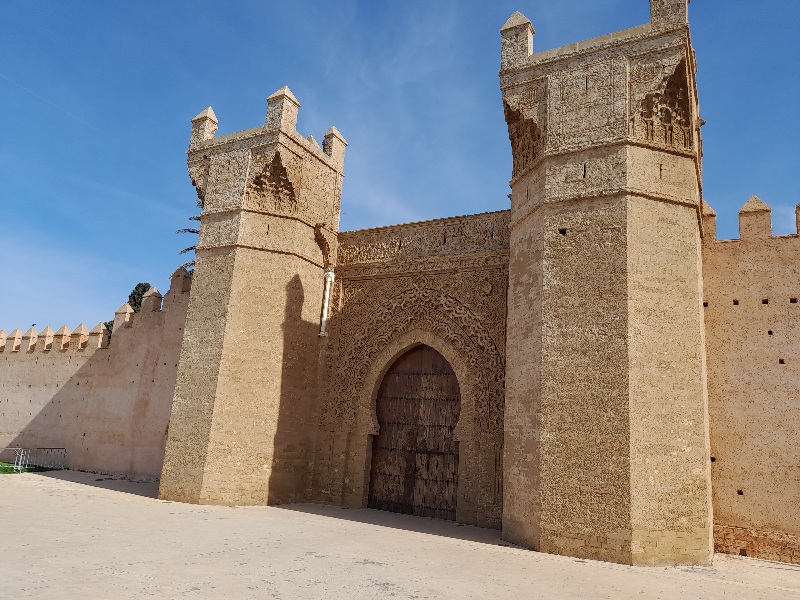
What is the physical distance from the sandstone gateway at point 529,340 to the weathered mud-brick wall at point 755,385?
3 centimetres

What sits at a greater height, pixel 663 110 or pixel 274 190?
pixel 663 110

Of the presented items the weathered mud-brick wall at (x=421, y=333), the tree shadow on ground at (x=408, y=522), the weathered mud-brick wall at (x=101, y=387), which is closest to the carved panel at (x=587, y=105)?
the weathered mud-brick wall at (x=421, y=333)

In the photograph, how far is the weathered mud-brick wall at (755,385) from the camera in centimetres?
793

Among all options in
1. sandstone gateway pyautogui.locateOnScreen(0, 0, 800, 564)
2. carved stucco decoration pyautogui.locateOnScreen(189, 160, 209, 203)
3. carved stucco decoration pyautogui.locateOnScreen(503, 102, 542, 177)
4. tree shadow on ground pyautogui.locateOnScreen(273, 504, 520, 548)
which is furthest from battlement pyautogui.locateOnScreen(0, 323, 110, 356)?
carved stucco decoration pyautogui.locateOnScreen(503, 102, 542, 177)

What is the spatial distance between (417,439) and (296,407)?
92.6 inches

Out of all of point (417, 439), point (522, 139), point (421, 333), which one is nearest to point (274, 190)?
point (421, 333)

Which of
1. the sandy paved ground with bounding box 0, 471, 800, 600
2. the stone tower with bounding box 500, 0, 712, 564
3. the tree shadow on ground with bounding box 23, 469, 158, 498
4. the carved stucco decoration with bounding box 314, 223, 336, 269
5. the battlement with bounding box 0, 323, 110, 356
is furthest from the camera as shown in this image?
the battlement with bounding box 0, 323, 110, 356

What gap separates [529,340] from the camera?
789cm

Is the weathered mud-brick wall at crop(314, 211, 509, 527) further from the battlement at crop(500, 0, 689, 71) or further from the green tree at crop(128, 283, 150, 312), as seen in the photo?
the green tree at crop(128, 283, 150, 312)

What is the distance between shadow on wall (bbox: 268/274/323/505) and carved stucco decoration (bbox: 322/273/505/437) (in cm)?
39

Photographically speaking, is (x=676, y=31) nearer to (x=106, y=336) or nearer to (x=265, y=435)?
(x=265, y=435)

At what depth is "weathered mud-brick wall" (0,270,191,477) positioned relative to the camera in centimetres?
1305

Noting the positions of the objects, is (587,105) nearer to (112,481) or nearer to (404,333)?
(404,333)

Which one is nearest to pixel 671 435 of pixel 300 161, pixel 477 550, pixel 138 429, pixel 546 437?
pixel 546 437
